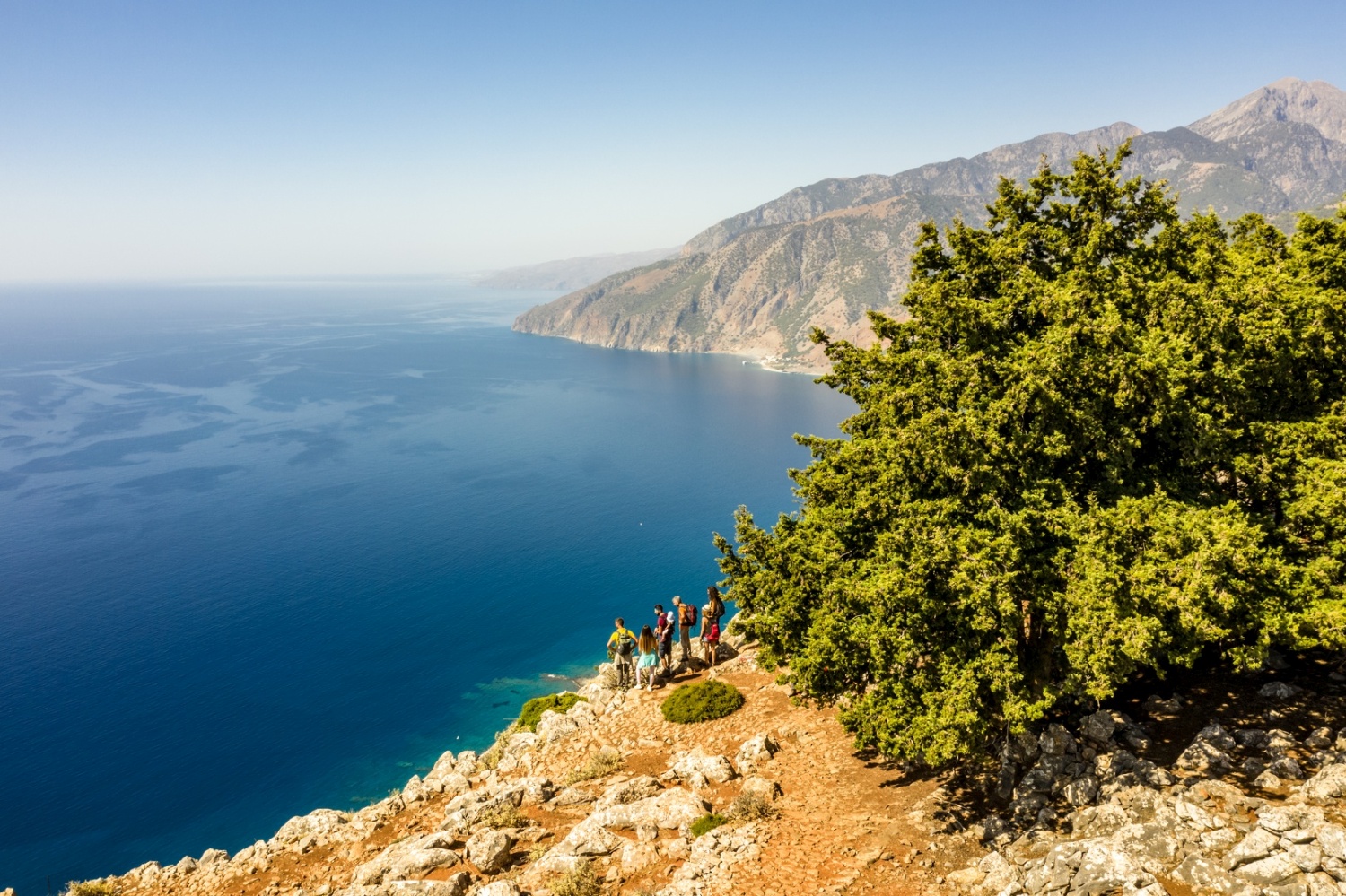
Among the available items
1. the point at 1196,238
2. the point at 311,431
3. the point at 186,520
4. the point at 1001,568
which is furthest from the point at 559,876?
the point at 311,431

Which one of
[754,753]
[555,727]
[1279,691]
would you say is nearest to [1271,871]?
[1279,691]

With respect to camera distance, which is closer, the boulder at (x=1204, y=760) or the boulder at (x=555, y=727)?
the boulder at (x=1204, y=760)

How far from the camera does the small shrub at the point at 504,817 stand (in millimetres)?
18578

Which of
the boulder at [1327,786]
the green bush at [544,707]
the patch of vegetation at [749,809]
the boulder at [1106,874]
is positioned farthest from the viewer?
the green bush at [544,707]

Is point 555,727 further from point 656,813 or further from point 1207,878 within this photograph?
point 1207,878

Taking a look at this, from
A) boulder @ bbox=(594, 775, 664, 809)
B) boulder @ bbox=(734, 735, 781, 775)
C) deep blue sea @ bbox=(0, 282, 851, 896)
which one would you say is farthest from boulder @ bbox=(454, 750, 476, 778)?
deep blue sea @ bbox=(0, 282, 851, 896)

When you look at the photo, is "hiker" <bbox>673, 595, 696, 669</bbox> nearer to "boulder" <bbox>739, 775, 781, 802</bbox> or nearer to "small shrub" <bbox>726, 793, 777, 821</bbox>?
"boulder" <bbox>739, 775, 781, 802</bbox>

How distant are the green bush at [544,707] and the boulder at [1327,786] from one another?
24499 millimetres

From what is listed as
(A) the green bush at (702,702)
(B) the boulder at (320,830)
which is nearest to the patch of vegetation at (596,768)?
(A) the green bush at (702,702)

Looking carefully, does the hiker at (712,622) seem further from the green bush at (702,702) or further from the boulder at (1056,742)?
the boulder at (1056,742)

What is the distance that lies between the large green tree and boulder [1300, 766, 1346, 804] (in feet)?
7.86

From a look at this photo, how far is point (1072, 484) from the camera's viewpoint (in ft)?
55.9

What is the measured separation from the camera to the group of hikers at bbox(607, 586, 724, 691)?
28078 millimetres

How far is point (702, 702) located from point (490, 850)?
1005 centimetres
